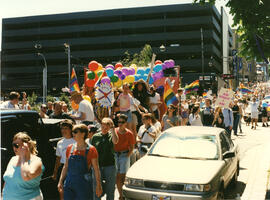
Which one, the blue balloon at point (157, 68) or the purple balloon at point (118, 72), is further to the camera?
the blue balloon at point (157, 68)

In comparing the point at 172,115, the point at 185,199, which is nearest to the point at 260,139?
the point at 172,115

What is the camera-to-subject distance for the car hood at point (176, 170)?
587cm

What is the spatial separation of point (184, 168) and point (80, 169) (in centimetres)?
210

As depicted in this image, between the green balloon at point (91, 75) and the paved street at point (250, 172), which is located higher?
the green balloon at point (91, 75)

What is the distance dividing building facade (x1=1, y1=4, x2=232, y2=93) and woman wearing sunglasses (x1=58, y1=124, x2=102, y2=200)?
64.9 m

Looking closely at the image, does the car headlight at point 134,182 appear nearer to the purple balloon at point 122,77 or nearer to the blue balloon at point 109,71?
the blue balloon at point 109,71

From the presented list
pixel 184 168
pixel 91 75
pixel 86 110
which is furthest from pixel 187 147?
pixel 91 75

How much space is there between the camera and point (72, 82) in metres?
15.3

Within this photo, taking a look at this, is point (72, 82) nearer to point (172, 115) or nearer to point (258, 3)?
point (172, 115)

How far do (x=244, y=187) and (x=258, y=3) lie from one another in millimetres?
4215

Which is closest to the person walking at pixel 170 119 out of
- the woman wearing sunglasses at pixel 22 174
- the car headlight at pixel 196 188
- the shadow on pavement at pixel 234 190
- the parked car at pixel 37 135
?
the shadow on pavement at pixel 234 190

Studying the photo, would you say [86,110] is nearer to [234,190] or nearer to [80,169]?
[80,169]

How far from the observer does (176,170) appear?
6152 mm

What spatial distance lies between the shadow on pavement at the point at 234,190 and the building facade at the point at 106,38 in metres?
61.2
